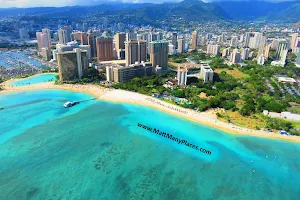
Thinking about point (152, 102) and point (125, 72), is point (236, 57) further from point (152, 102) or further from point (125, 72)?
point (152, 102)

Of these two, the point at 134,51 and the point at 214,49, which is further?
the point at 214,49

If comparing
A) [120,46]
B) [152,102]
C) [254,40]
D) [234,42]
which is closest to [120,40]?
[120,46]

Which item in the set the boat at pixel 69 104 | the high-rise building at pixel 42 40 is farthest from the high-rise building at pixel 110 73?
the high-rise building at pixel 42 40

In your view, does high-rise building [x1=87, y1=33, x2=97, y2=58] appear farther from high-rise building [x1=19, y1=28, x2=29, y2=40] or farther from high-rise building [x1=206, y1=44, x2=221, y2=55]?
high-rise building [x1=19, y1=28, x2=29, y2=40]

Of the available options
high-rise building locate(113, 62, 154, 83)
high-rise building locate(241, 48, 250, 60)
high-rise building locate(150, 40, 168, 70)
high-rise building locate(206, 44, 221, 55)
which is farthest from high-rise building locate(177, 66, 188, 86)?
high-rise building locate(206, 44, 221, 55)

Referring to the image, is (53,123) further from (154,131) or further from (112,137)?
(154,131)
